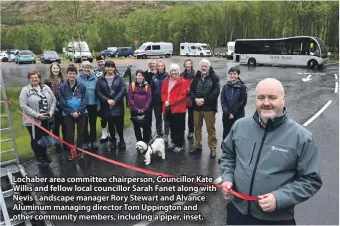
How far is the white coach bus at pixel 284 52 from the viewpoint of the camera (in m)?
26.2

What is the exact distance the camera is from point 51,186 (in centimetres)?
534

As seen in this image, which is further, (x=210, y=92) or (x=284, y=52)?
(x=284, y=52)

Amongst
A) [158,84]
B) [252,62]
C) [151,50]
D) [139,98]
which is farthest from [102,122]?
[151,50]

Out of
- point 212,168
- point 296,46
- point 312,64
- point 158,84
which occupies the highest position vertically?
point 296,46

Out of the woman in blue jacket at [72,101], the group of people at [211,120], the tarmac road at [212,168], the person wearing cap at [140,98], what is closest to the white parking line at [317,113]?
the tarmac road at [212,168]

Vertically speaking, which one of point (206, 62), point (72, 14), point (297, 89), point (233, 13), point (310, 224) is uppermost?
point (233, 13)

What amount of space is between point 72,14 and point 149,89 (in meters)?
15.4

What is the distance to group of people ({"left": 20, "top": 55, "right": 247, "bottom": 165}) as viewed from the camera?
581 cm

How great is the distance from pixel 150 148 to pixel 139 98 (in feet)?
3.81

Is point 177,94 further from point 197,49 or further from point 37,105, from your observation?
point 197,49

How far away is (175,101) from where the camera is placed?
6566mm

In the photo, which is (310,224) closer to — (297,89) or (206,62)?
(206,62)

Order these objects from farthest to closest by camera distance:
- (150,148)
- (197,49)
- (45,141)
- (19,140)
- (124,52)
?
1. (124,52)
2. (197,49)
3. (19,140)
4. (150,148)
5. (45,141)

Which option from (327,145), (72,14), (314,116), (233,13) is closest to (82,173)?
(327,145)
